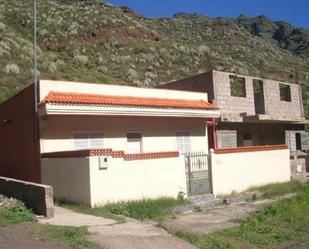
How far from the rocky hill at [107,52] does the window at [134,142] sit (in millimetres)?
15190

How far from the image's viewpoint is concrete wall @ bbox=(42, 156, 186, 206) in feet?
48.1

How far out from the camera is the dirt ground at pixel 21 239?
977 centimetres

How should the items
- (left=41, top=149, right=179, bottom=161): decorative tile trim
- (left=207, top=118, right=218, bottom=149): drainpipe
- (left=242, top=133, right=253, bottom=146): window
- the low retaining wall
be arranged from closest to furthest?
1. the low retaining wall
2. (left=41, top=149, right=179, bottom=161): decorative tile trim
3. (left=207, top=118, right=218, bottom=149): drainpipe
4. (left=242, top=133, right=253, bottom=146): window

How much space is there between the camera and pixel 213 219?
14.2 meters

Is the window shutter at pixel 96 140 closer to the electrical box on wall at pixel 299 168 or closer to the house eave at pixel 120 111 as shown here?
the house eave at pixel 120 111

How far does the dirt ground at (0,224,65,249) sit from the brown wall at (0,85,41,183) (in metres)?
6.50

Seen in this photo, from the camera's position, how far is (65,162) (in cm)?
1591

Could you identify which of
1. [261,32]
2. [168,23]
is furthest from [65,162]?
[261,32]

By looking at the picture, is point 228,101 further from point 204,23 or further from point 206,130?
point 204,23

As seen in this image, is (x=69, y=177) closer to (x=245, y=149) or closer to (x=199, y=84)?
(x=245, y=149)

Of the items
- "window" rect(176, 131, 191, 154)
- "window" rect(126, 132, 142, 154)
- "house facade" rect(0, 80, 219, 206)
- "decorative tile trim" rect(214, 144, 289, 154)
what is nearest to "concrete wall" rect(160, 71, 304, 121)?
"house facade" rect(0, 80, 219, 206)

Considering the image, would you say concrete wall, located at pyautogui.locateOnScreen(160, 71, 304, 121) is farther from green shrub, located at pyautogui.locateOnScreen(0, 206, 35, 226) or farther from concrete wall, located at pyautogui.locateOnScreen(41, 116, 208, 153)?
green shrub, located at pyautogui.locateOnScreen(0, 206, 35, 226)

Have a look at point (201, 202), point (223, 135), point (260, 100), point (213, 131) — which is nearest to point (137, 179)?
point (201, 202)

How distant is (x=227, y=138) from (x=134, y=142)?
237 inches
